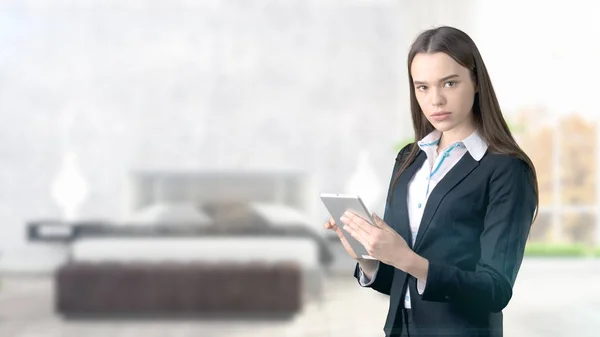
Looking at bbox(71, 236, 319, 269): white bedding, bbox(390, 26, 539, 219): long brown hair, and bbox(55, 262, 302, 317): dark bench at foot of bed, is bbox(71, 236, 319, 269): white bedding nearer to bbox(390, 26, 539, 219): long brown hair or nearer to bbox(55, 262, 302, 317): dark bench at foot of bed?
bbox(55, 262, 302, 317): dark bench at foot of bed

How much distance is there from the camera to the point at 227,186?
3682 millimetres

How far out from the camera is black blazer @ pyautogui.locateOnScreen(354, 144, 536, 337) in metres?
1.33

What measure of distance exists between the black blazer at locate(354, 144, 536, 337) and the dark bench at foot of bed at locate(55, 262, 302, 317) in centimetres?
226

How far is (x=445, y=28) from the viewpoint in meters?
1.45

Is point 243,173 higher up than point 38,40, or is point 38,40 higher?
point 38,40

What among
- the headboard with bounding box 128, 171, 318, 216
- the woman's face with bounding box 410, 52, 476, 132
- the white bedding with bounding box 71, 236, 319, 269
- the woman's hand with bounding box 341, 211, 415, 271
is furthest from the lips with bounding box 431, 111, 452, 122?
the white bedding with bounding box 71, 236, 319, 269

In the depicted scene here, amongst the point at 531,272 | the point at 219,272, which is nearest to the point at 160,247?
the point at 219,272

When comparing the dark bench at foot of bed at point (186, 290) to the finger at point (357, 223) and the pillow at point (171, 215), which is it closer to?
the pillow at point (171, 215)

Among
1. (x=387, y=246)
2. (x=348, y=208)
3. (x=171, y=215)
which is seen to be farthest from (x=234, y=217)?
(x=387, y=246)

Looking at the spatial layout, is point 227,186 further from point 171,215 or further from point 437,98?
point 437,98

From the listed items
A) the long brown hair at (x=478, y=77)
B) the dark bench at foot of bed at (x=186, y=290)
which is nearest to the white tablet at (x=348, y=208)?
the long brown hair at (x=478, y=77)

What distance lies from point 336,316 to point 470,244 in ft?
7.91

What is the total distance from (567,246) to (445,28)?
271 centimetres

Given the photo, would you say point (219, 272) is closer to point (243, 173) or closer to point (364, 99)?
point (243, 173)
